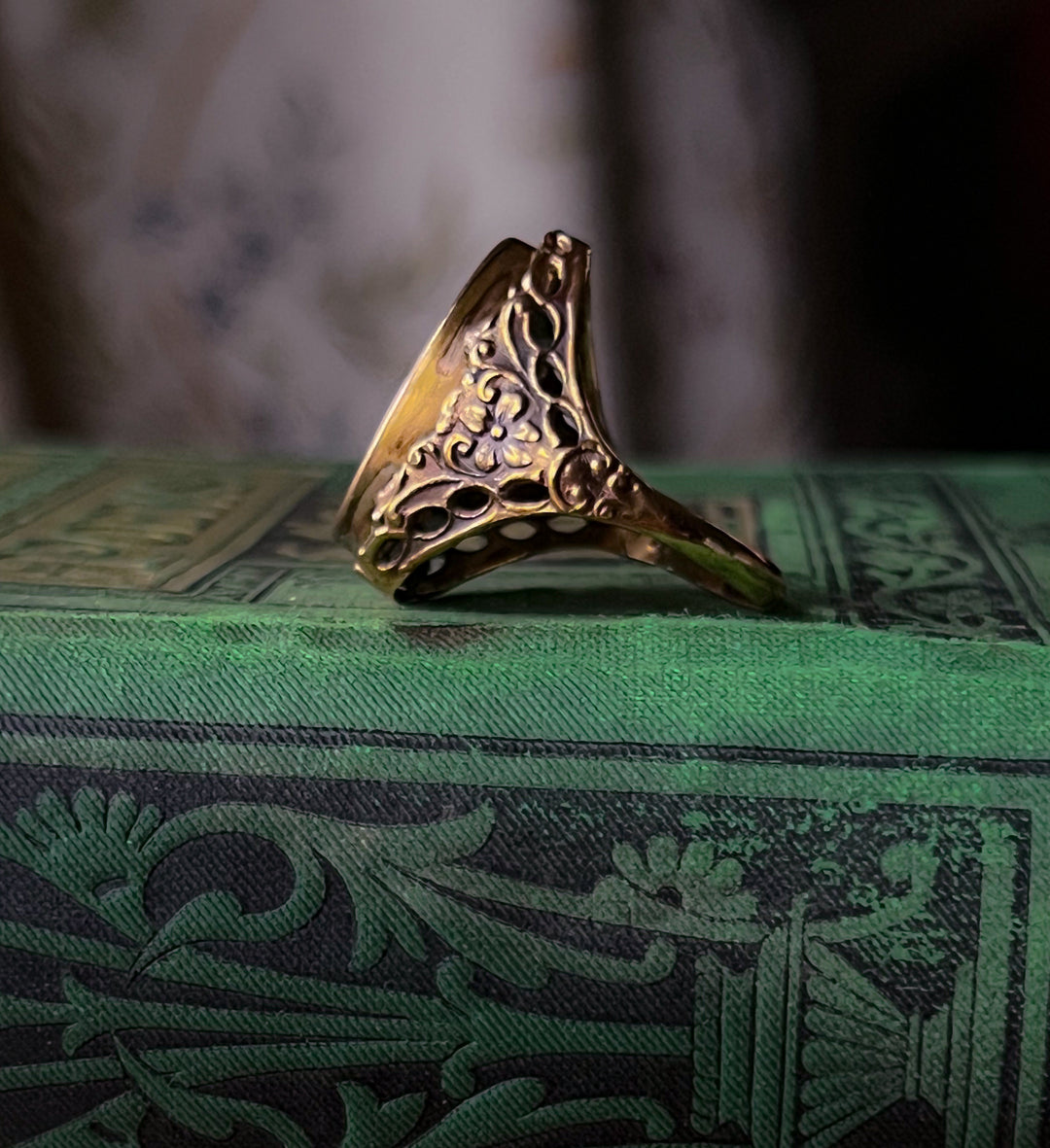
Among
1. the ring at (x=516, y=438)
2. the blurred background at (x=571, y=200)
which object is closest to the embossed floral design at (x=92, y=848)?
the ring at (x=516, y=438)

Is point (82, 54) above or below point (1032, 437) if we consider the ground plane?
above

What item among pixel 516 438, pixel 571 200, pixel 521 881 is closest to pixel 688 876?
pixel 521 881

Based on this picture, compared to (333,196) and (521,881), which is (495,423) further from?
(333,196)

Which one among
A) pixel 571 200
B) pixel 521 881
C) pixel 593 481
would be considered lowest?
pixel 521 881

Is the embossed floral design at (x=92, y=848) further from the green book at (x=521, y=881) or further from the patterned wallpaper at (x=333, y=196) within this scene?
the patterned wallpaper at (x=333, y=196)

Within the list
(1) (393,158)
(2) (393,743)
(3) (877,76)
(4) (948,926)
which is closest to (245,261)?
(1) (393,158)

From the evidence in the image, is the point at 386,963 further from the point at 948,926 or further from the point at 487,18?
the point at 487,18
